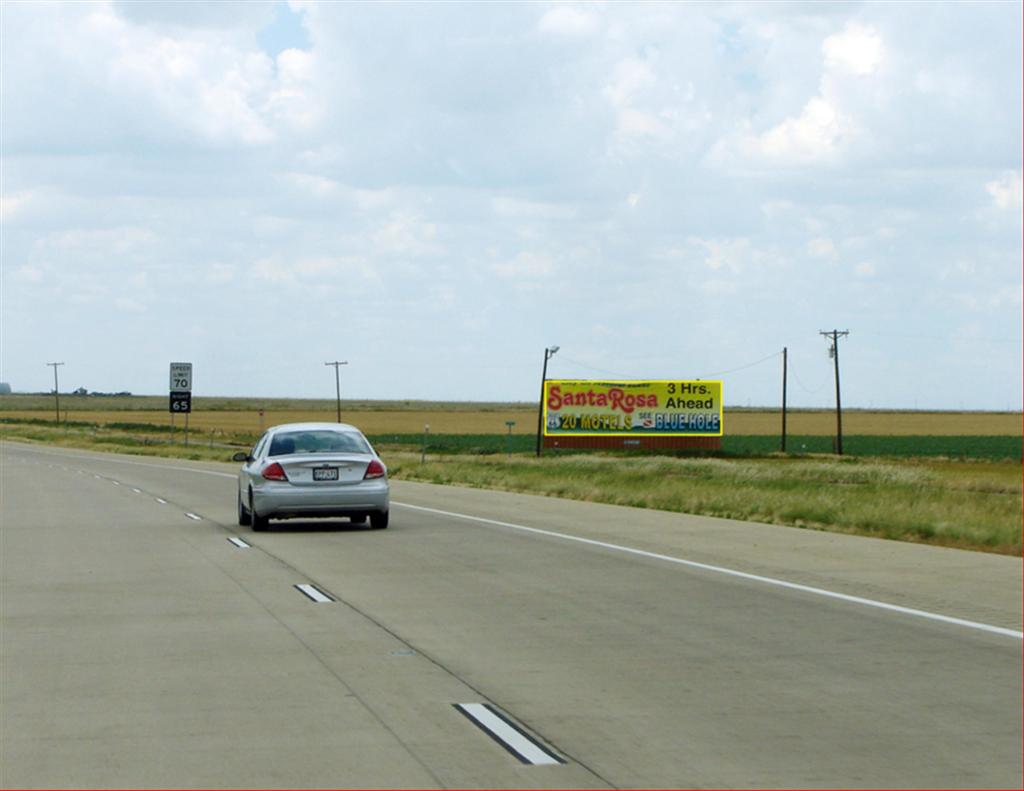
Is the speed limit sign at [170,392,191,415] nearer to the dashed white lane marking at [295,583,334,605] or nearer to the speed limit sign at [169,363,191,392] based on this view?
the speed limit sign at [169,363,191,392]

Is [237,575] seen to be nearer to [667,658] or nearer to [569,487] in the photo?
[667,658]

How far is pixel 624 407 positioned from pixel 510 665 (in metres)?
79.1

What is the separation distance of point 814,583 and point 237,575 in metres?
6.22

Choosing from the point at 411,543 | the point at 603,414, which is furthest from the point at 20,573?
the point at 603,414

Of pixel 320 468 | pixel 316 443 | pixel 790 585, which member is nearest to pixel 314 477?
pixel 320 468

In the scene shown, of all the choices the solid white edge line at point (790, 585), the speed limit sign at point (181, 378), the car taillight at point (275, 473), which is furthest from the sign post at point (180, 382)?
the car taillight at point (275, 473)

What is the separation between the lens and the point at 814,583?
16469 mm

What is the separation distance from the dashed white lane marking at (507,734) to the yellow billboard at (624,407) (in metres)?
80.3

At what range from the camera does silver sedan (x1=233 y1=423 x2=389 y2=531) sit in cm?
2336

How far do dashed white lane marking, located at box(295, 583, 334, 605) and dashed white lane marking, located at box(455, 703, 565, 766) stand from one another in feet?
19.0

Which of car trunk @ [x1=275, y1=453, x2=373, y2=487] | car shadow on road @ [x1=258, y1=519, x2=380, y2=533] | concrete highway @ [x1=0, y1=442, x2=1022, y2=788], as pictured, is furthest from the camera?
car shadow on road @ [x1=258, y1=519, x2=380, y2=533]

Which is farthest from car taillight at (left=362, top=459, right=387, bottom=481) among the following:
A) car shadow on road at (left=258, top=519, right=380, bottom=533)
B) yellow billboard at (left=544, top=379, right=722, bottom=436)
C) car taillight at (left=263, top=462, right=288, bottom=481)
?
yellow billboard at (left=544, top=379, right=722, bottom=436)

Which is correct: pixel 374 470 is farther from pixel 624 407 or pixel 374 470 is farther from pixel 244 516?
pixel 624 407

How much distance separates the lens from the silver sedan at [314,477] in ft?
76.6
